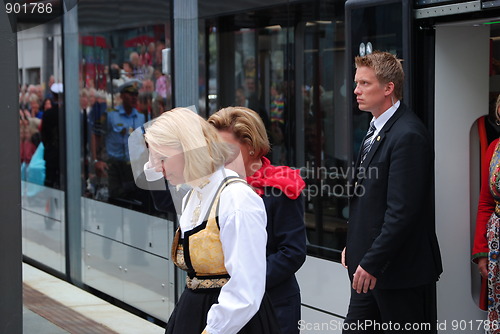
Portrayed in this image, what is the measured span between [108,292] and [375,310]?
4317 mm

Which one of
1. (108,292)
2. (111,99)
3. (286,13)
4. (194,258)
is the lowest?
(108,292)

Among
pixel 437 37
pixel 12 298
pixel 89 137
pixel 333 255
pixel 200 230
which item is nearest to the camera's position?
pixel 200 230

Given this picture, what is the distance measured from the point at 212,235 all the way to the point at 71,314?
505 cm

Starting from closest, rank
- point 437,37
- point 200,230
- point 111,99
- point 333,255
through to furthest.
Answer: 1. point 200,230
2. point 437,37
3. point 333,255
4. point 111,99

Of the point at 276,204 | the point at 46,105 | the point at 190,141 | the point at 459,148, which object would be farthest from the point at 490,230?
the point at 46,105

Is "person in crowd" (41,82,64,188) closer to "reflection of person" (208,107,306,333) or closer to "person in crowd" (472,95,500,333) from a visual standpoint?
"reflection of person" (208,107,306,333)

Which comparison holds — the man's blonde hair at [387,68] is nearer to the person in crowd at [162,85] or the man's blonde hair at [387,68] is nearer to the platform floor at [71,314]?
the person in crowd at [162,85]

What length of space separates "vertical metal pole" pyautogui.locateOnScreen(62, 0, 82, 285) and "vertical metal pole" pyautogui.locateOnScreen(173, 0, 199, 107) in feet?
7.74

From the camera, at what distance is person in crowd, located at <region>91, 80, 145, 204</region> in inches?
296

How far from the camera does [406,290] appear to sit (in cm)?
401

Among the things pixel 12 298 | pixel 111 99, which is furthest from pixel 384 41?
pixel 111 99

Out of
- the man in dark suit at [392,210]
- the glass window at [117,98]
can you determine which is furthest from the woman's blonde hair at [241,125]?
the glass window at [117,98]

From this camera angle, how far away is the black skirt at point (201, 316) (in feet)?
9.80

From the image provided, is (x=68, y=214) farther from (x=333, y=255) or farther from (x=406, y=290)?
(x=406, y=290)
